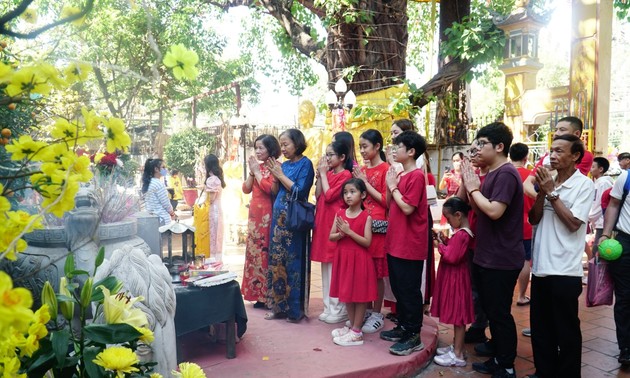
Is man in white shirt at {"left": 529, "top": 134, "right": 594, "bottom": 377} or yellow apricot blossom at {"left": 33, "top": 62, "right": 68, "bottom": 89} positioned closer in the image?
yellow apricot blossom at {"left": 33, "top": 62, "right": 68, "bottom": 89}

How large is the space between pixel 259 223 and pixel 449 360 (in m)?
1.84

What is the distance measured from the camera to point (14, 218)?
0.79m

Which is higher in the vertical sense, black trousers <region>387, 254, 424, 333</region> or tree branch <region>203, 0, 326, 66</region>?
tree branch <region>203, 0, 326, 66</region>

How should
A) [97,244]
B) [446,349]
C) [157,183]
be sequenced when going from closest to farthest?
[97,244]
[446,349]
[157,183]

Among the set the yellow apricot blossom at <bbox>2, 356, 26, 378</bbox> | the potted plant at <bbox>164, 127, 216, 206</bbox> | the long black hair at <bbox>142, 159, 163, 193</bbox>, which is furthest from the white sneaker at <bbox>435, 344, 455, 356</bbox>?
the potted plant at <bbox>164, 127, 216, 206</bbox>

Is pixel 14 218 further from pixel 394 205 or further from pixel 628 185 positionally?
pixel 628 185

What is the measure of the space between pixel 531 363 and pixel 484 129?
1.74 metres

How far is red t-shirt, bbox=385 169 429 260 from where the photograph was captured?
3.49m

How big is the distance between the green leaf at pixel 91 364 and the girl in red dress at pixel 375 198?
2806 mm

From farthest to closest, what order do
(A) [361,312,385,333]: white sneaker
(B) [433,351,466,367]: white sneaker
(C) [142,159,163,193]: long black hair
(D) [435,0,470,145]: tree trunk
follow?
(D) [435,0,470,145]: tree trunk
(C) [142,159,163,193]: long black hair
(A) [361,312,385,333]: white sneaker
(B) [433,351,466,367]: white sneaker

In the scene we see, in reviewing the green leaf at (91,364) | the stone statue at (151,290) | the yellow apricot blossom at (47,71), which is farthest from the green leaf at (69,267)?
the stone statue at (151,290)

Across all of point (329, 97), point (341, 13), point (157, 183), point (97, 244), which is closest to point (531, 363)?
point (97, 244)

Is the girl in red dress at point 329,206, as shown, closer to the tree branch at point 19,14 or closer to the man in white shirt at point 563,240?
the man in white shirt at point 563,240

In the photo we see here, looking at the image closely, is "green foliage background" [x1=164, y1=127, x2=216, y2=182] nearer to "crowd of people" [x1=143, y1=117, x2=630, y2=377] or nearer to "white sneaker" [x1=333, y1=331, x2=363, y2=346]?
"crowd of people" [x1=143, y1=117, x2=630, y2=377]
